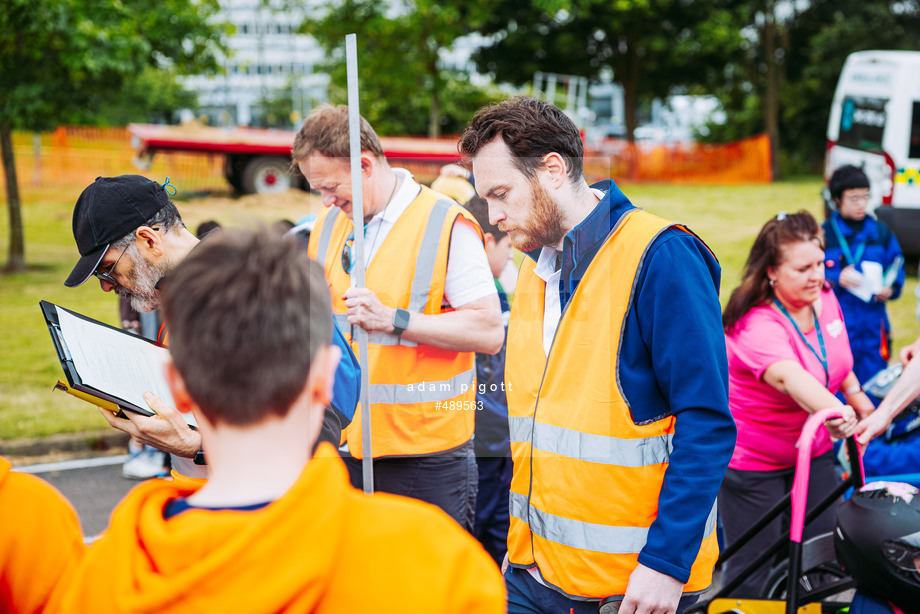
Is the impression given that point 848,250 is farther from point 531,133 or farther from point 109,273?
point 109,273

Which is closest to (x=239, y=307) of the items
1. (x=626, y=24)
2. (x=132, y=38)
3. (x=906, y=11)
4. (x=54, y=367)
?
(x=54, y=367)

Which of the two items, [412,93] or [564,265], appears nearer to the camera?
[564,265]

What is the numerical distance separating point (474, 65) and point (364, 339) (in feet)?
91.7

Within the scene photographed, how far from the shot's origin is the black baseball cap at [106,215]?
2.18 metres

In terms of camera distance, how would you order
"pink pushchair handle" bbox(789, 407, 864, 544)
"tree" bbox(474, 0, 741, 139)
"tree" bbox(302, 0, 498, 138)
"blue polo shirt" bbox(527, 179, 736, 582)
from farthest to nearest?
"tree" bbox(474, 0, 741, 139), "tree" bbox(302, 0, 498, 138), "pink pushchair handle" bbox(789, 407, 864, 544), "blue polo shirt" bbox(527, 179, 736, 582)

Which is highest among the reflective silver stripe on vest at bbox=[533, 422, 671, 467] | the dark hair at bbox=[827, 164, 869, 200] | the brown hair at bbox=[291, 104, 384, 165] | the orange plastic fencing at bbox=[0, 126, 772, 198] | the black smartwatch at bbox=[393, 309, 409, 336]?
the brown hair at bbox=[291, 104, 384, 165]

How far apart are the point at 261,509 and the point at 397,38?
75.6 ft

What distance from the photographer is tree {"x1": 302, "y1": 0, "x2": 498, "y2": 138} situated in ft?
72.8

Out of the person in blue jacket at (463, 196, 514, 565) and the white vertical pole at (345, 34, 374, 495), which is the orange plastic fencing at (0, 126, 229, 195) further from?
the white vertical pole at (345, 34, 374, 495)

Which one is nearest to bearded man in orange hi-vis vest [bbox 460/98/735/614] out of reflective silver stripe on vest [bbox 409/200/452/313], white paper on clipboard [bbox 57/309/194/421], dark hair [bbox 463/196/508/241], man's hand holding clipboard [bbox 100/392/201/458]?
reflective silver stripe on vest [bbox 409/200/452/313]

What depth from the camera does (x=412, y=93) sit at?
77.4 ft

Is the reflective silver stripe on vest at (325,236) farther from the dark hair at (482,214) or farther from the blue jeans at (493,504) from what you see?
the blue jeans at (493,504)

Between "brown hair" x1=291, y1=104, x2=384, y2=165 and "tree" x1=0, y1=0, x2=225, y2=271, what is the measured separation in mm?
8577

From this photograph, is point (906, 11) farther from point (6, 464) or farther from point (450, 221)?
point (6, 464)
